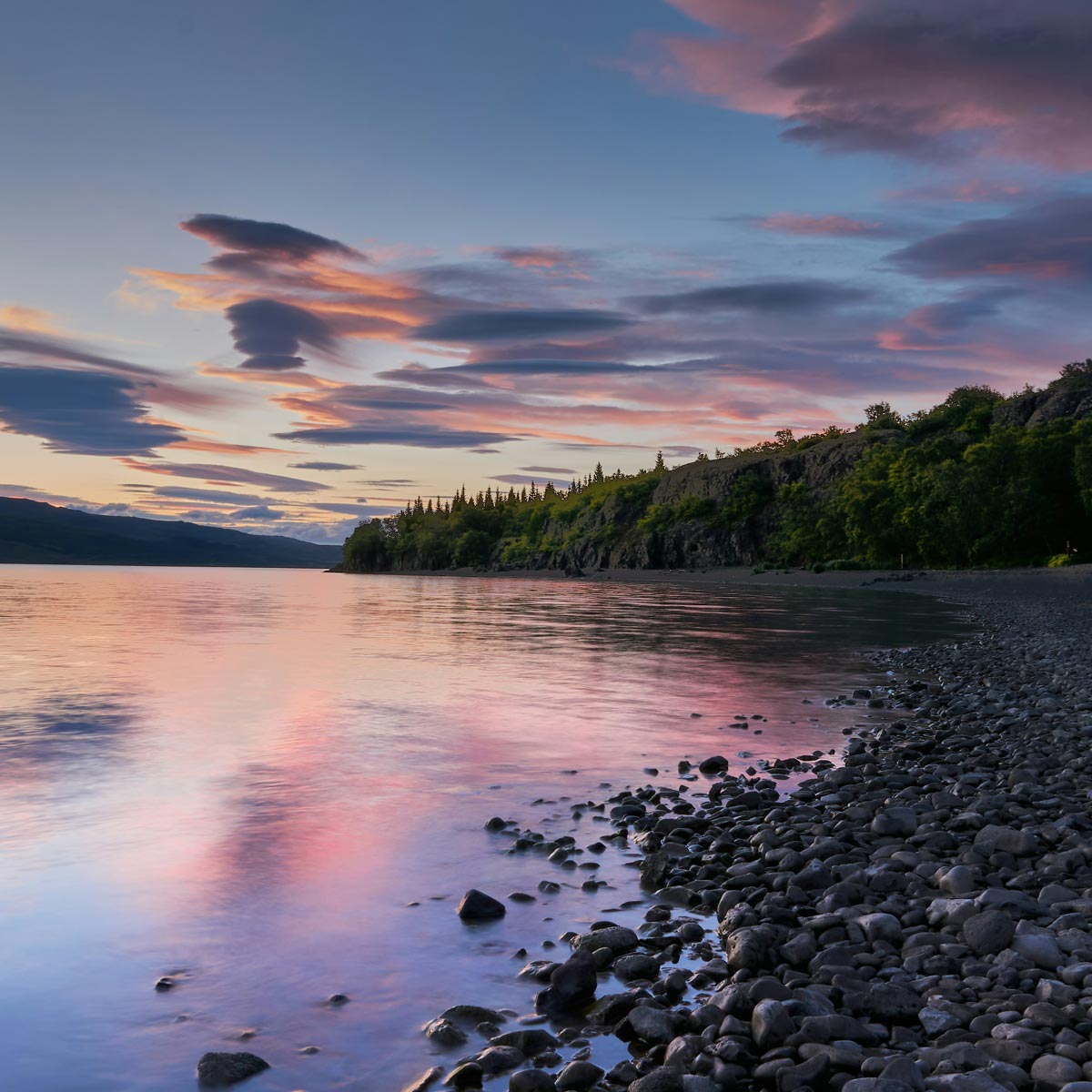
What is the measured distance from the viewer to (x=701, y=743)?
16094mm

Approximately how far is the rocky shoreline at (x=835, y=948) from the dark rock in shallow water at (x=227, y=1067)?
1.08 meters

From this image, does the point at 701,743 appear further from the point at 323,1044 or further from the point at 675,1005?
the point at 323,1044

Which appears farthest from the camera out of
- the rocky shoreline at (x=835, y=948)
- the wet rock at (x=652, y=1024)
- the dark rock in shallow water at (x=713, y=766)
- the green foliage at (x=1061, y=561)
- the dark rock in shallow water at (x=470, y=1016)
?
the green foliage at (x=1061, y=561)

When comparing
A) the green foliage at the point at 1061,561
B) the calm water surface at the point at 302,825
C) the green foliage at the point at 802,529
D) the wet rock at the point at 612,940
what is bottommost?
the calm water surface at the point at 302,825

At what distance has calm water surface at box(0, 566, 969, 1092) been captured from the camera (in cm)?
637

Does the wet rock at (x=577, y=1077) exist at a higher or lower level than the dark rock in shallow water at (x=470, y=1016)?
higher

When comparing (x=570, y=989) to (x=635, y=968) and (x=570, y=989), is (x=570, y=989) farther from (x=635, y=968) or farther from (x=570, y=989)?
(x=635, y=968)

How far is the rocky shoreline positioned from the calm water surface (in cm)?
62

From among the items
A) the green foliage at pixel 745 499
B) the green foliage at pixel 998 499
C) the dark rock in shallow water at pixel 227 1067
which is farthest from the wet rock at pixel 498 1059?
the green foliage at pixel 745 499

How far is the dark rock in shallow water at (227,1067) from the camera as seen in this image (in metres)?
5.54

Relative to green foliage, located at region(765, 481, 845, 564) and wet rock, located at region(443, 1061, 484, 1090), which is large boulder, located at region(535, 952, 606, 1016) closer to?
wet rock, located at region(443, 1061, 484, 1090)

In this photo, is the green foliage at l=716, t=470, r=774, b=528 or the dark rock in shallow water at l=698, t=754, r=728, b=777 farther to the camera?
the green foliage at l=716, t=470, r=774, b=528

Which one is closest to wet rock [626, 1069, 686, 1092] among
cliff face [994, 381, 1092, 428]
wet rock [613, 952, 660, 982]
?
wet rock [613, 952, 660, 982]

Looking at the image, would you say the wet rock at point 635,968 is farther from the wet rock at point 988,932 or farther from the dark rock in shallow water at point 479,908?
the wet rock at point 988,932
